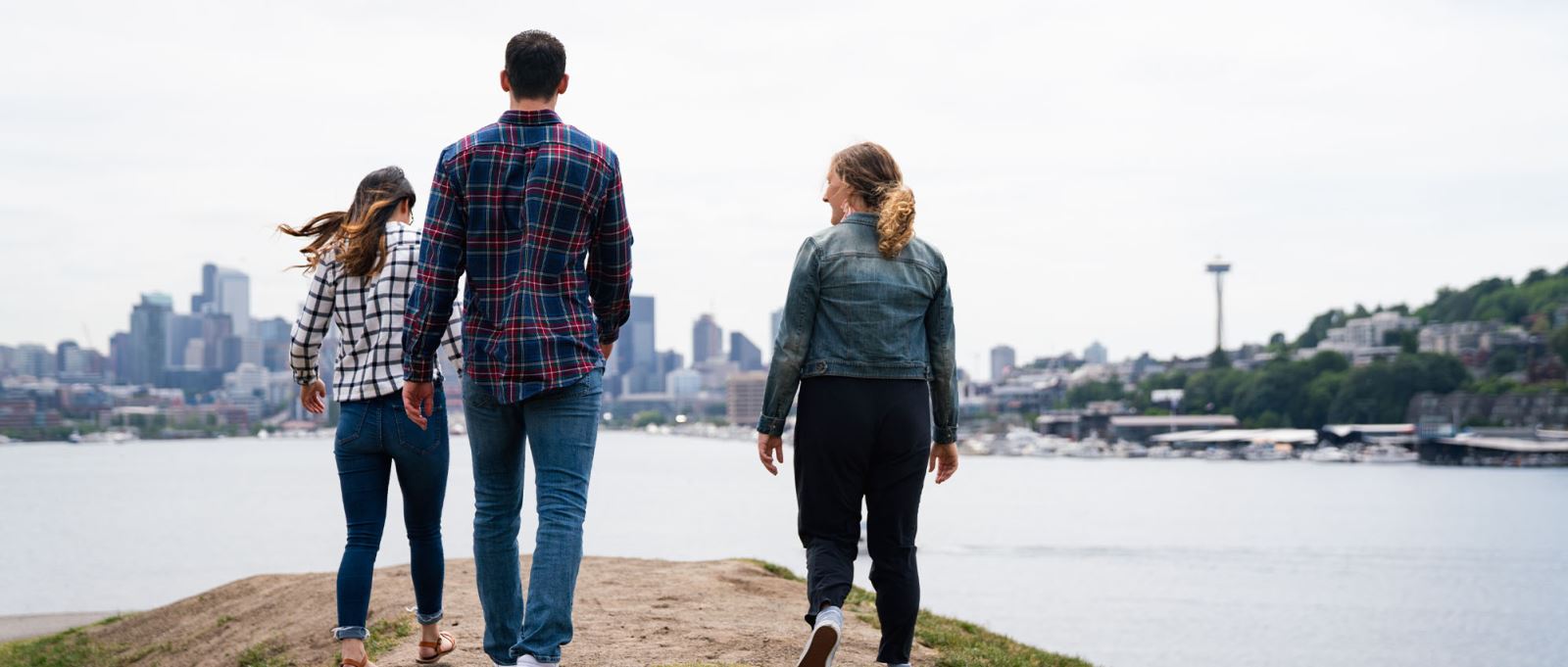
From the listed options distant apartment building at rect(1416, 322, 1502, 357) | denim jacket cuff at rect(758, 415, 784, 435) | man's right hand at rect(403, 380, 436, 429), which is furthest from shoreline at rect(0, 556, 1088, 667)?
distant apartment building at rect(1416, 322, 1502, 357)

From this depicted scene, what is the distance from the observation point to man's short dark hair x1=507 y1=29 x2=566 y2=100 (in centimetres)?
523

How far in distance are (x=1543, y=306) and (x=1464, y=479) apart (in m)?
74.3

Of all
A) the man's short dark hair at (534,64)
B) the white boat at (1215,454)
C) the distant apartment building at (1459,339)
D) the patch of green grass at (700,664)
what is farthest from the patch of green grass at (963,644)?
the distant apartment building at (1459,339)

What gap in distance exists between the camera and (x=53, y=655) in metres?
11.9

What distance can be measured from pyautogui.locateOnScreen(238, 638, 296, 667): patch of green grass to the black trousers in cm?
383

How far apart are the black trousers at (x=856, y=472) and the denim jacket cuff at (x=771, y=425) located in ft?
0.35

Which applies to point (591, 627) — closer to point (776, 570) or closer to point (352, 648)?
point (352, 648)

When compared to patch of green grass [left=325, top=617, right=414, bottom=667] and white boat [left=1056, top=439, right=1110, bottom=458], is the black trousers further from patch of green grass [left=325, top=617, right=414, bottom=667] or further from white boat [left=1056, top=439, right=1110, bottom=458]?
white boat [left=1056, top=439, right=1110, bottom=458]

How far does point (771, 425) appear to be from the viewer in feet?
19.4

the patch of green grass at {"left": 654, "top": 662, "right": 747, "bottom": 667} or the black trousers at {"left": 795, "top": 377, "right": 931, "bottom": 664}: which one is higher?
the black trousers at {"left": 795, "top": 377, "right": 931, "bottom": 664}

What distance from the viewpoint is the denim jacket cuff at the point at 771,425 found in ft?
19.2

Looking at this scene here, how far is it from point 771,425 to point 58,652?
29.5ft

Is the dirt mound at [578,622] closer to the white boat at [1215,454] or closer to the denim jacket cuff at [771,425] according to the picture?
the denim jacket cuff at [771,425]

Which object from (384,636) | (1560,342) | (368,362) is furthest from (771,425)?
(1560,342)
